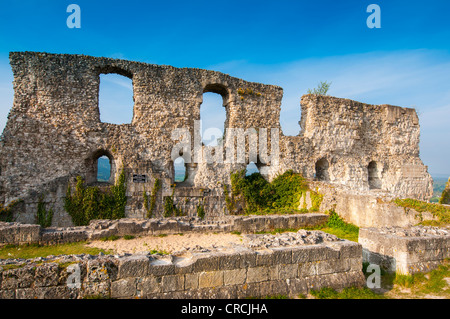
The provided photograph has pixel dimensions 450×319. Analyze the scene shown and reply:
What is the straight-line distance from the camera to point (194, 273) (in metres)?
5.02

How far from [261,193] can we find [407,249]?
9499 millimetres

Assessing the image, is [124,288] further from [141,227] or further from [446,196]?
[446,196]

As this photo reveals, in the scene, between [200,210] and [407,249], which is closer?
[407,249]

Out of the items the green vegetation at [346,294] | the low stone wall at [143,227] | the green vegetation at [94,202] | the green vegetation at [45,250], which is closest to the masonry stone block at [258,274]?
the green vegetation at [346,294]

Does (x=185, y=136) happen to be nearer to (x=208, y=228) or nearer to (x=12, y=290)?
(x=208, y=228)

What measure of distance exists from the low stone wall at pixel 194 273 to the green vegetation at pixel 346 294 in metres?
0.12

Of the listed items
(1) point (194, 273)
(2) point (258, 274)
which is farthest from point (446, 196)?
(1) point (194, 273)

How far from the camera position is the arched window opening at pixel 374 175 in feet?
64.8

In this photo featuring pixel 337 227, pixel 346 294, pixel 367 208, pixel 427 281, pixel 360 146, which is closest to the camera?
pixel 346 294

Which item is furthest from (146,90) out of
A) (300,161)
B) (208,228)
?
(300,161)

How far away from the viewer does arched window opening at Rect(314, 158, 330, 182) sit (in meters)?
18.1

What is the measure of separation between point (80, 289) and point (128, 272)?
0.78 metres

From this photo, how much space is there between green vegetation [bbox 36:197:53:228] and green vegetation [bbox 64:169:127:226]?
28.2 inches

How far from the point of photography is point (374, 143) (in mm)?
19281
